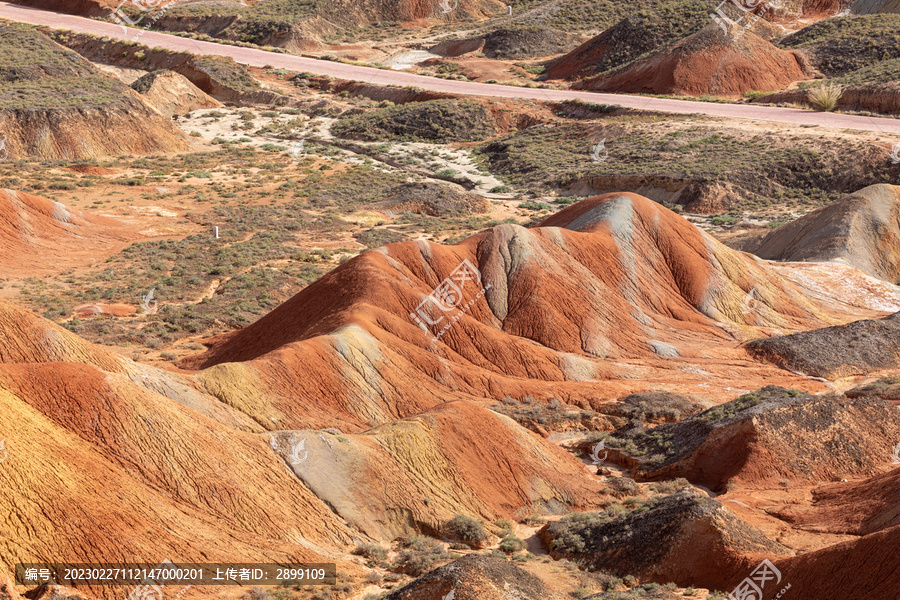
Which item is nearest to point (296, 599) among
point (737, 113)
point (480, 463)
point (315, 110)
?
point (480, 463)

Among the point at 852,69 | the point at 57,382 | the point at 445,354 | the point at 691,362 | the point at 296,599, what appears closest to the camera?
the point at 296,599

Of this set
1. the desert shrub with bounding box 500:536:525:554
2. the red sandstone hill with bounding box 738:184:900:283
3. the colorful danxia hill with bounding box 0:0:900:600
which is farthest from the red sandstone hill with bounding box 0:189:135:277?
the red sandstone hill with bounding box 738:184:900:283

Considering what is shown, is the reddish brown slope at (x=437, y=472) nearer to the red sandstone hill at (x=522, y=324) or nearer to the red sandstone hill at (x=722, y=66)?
the red sandstone hill at (x=522, y=324)

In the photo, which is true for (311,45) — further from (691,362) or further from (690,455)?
(690,455)

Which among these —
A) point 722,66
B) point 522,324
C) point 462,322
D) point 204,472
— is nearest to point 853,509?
point 204,472

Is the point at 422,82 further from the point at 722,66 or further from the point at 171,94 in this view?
the point at 722,66

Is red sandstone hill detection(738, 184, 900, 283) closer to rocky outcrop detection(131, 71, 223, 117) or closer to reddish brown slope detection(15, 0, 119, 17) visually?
rocky outcrop detection(131, 71, 223, 117)
